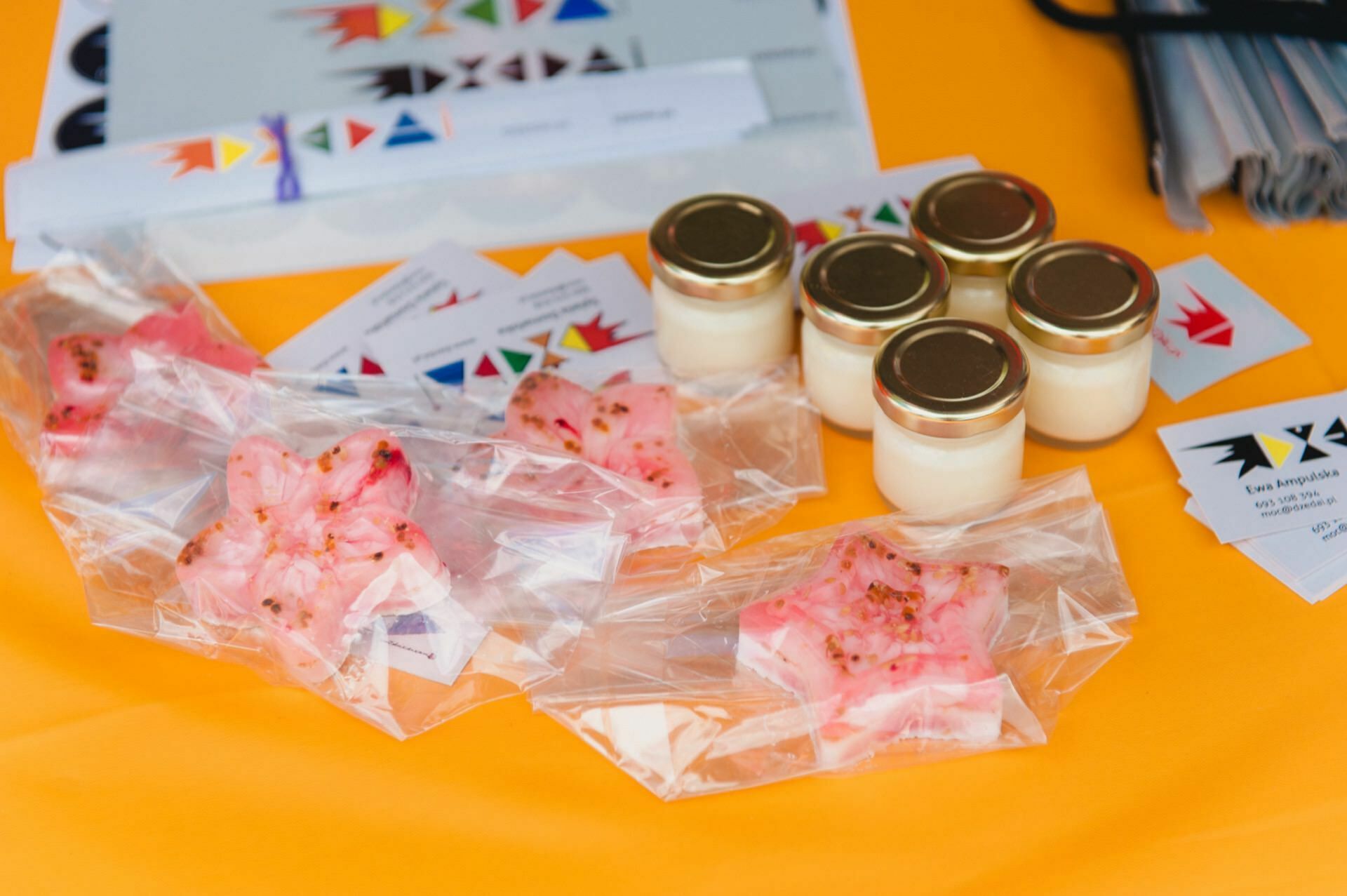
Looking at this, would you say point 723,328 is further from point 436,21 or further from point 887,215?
point 436,21

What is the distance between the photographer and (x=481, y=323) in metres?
1.40

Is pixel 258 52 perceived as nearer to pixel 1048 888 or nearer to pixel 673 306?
pixel 673 306

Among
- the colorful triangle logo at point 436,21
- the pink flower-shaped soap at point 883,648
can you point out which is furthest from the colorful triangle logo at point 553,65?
the pink flower-shaped soap at point 883,648

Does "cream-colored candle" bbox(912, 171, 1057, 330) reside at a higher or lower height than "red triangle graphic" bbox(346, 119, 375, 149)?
lower

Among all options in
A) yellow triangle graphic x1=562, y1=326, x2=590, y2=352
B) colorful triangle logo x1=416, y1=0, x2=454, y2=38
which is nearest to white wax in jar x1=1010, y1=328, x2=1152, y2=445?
yellow triangle graphic x1=562, y1=326, x2=590, y2=352

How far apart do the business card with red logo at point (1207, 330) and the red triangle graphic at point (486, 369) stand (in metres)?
0.67

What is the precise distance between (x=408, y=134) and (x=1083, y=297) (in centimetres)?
86

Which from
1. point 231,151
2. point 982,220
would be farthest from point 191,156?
point 982,220

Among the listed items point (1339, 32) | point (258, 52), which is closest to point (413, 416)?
point (258, 52)

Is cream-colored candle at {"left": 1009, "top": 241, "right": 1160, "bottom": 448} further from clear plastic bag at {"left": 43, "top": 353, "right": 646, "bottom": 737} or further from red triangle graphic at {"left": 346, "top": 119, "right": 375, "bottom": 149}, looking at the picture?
red triangle graphic at {"left": 346, "top": 119, "right": 375, "bottom": 149}

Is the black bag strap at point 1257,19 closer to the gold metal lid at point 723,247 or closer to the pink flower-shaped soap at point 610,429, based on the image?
the gold metal lid at point 723,247

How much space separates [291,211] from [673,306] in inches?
21.6

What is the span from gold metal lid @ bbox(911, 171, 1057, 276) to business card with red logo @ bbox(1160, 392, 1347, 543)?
0.74 feet

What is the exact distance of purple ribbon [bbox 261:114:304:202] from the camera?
154 cm
